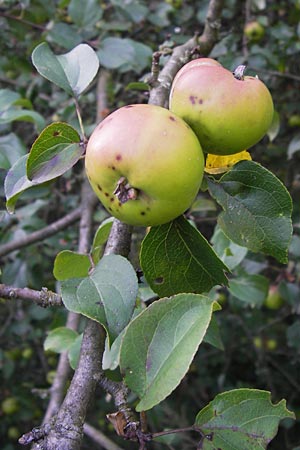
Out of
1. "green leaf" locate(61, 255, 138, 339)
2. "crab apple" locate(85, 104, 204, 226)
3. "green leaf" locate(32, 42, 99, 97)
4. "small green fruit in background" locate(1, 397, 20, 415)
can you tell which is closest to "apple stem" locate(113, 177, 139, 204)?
"crab apple" locate(85, 104, 204, 226)

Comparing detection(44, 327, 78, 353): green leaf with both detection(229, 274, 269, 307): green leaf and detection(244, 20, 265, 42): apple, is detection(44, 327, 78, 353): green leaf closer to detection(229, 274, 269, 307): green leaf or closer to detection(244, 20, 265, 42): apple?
detection(229, 274, 269, 307): green leaf

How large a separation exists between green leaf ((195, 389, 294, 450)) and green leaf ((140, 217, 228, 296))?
0.50ft

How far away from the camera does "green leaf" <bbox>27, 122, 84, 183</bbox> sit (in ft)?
2.49

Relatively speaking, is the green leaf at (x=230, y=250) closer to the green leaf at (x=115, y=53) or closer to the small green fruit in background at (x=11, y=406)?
the green leaf at (x=115, y=53)

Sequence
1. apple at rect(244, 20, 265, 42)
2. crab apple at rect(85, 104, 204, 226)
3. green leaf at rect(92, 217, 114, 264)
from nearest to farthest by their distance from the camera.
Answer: crab apple at rect(85, 104, 204, 226) < green leaf at rect(92, 217, 114, 264) < apple at rect(244, 20, 265, 42)

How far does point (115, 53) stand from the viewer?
1679mm

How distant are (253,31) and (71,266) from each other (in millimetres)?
1519

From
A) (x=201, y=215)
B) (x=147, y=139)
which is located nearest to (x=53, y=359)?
(x=201, y=215)

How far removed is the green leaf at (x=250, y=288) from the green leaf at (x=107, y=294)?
759mm

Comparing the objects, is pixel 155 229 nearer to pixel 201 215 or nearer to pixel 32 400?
pixel 201 215

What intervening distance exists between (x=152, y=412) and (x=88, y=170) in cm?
166

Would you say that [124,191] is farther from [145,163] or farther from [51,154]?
[51,154]

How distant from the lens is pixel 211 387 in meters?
2.94

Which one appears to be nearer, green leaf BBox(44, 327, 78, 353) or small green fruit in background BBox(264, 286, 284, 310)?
green leaf BBox(44, 327, 78, 353)
